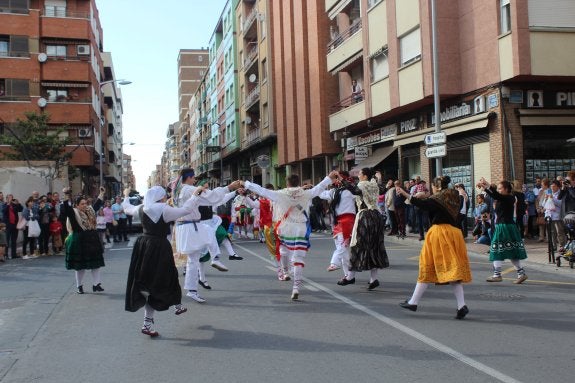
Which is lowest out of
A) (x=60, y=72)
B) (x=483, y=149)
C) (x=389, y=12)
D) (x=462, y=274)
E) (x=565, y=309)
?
(x=565, y=309)

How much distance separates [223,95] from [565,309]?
5899 centimetres

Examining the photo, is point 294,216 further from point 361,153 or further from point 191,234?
point 361,153

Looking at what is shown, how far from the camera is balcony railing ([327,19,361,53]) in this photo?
90.7 feet

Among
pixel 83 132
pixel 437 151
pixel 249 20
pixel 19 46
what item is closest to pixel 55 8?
pixel 19 46

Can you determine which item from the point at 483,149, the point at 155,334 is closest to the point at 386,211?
the point at 483,149

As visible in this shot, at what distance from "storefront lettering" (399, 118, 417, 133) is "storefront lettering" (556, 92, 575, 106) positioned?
6.18m

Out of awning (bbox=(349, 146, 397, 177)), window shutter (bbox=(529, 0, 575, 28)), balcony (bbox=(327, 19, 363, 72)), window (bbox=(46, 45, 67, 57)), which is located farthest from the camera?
window (bbox=(46, 45, 67, 57))

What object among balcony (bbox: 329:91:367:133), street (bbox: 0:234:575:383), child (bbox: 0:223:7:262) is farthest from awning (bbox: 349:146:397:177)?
street (bbox: 0:234:575:383)

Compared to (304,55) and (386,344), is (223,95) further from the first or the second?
Result: (386,344)

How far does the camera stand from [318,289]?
9.72m

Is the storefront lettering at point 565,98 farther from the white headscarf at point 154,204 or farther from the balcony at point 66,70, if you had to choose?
the balcony at point 66,70

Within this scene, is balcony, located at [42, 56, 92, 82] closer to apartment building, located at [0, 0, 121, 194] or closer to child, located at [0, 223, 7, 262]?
apartment building, located at [0, 0, 121, 194]

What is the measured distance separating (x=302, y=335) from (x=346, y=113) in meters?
23.2

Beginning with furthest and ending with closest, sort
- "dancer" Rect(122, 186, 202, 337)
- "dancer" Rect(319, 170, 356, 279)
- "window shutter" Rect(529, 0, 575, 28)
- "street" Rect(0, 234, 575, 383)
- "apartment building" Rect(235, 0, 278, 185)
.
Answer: "apartment building" Rect(235, 0, 278, 185) → "window shutter" Rect(529, 0, 575, 28) → "dancer" Rect(319, 170, 356, 279) → "dancer" Rect(122, 186, 202, 337) → "street" Rect(0, 234, 575, 383)
